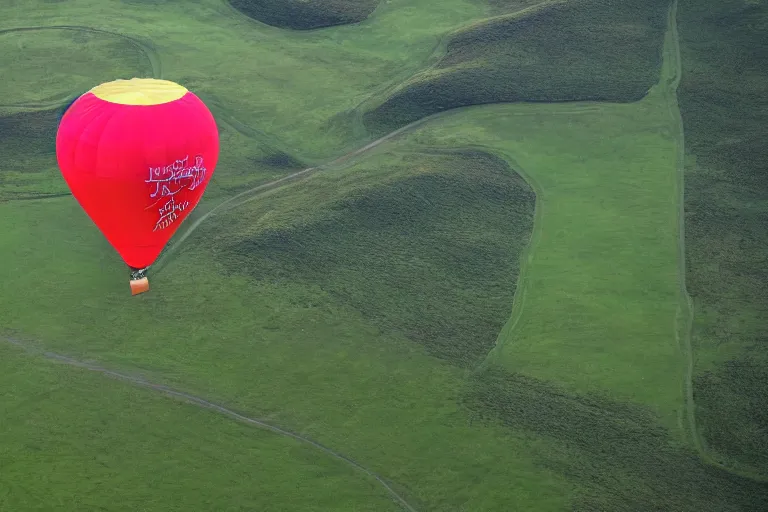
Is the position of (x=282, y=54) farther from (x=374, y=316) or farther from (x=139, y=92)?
(x=374, y=316)

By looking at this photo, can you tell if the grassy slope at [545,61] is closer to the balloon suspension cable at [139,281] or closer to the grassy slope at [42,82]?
the grassy slope at [42,82]

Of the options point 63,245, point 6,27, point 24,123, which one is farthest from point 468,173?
point 6,27

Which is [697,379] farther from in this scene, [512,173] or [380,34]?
[380,34]

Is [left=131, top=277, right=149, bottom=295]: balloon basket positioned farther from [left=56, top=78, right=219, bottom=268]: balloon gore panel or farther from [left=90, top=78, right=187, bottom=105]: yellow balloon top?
[left=90, top=78, right=187, bottom=105]: yellow balloon top

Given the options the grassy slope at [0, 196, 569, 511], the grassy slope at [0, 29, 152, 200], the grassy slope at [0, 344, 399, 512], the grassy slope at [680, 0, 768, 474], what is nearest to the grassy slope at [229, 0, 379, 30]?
the grassy slope at [0, 29, 152, 200]

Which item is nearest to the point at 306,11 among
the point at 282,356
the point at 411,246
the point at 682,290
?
the point at 411,246

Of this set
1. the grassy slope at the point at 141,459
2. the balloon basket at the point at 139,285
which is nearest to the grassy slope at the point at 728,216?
the grassy slope at the point at 141,459
